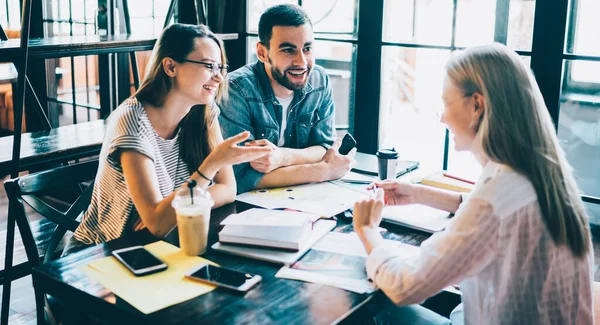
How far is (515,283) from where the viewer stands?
1303 millimetres

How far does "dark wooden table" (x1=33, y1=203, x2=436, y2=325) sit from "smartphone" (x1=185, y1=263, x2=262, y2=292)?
0.05ft

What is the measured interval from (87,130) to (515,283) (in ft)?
7.15

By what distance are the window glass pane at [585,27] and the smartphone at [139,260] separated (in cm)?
194

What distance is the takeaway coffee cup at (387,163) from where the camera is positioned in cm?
212

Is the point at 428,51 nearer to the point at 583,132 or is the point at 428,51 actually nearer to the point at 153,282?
the point at 583,132

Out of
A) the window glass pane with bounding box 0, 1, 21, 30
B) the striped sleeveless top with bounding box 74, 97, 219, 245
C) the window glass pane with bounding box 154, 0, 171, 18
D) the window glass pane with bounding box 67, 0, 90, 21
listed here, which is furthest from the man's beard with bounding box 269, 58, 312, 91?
the window glass pane with bounding box 0, 1, 21, 30

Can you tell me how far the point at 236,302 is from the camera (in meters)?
1.31

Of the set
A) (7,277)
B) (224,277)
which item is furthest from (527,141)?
(7,277)

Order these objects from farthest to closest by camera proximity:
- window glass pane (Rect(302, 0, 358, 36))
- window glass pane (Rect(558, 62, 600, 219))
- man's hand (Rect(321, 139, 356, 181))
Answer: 1. window glass pane (Rect(302, 0, 358, 36))
2. window glass pane (Rect(558, 62, 600, 219))
3. man's hand (Rect(321, 139, 356, 181))

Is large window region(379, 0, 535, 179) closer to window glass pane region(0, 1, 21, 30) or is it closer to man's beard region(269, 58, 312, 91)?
man's beard region(269, 58, 312, 91)

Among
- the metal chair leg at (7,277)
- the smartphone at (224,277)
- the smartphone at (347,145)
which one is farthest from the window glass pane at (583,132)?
the metal chair leg at (7,277)

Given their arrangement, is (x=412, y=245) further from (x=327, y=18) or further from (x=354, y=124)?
(x=327, y=18)

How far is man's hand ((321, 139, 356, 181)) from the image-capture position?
2223 millimetres

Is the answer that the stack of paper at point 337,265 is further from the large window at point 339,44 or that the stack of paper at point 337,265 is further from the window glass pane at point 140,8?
the window glass pane at point 140,8
